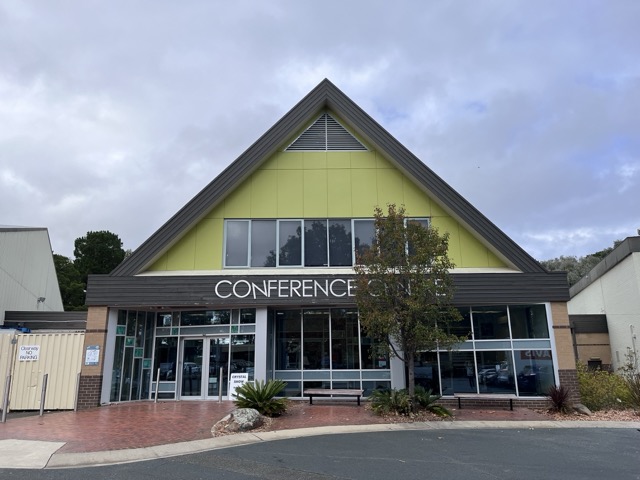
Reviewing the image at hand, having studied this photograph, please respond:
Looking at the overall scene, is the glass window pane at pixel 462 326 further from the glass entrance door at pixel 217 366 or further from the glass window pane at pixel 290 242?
the glass entrance door at pixel 217 366

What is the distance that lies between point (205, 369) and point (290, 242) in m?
5.31

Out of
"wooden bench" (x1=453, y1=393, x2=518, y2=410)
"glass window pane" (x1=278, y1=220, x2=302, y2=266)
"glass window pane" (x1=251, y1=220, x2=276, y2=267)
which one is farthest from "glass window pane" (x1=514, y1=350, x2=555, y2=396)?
"glass window pane" (x1=251, y1=220, x2=276, y2=267)

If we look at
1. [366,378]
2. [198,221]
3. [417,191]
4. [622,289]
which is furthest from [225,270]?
[622,289]

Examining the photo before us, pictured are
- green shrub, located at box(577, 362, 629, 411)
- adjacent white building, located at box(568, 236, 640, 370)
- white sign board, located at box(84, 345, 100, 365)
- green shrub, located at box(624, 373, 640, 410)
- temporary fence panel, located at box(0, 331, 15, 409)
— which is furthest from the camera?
adjacent white building, located at box(568, 236, 640, 370)

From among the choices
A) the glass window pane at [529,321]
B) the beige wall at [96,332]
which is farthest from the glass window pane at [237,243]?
the glass window pane at [529,321]

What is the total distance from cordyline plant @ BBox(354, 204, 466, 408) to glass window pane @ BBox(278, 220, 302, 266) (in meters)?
3.94

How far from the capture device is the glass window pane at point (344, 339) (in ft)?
55.4

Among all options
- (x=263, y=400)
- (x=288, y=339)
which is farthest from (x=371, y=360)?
(x=263, y=400)

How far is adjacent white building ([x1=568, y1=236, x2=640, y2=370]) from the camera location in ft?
74.8

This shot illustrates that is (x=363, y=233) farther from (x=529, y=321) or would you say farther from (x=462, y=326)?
(x=529, y=321)

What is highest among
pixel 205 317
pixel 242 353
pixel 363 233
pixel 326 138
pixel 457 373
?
pixel 326 138

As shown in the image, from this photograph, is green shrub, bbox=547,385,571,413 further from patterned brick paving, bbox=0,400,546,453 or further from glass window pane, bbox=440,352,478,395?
glass window pane, bbox=440,352,478,395

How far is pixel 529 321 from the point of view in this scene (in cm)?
1655

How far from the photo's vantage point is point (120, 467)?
8391mm
